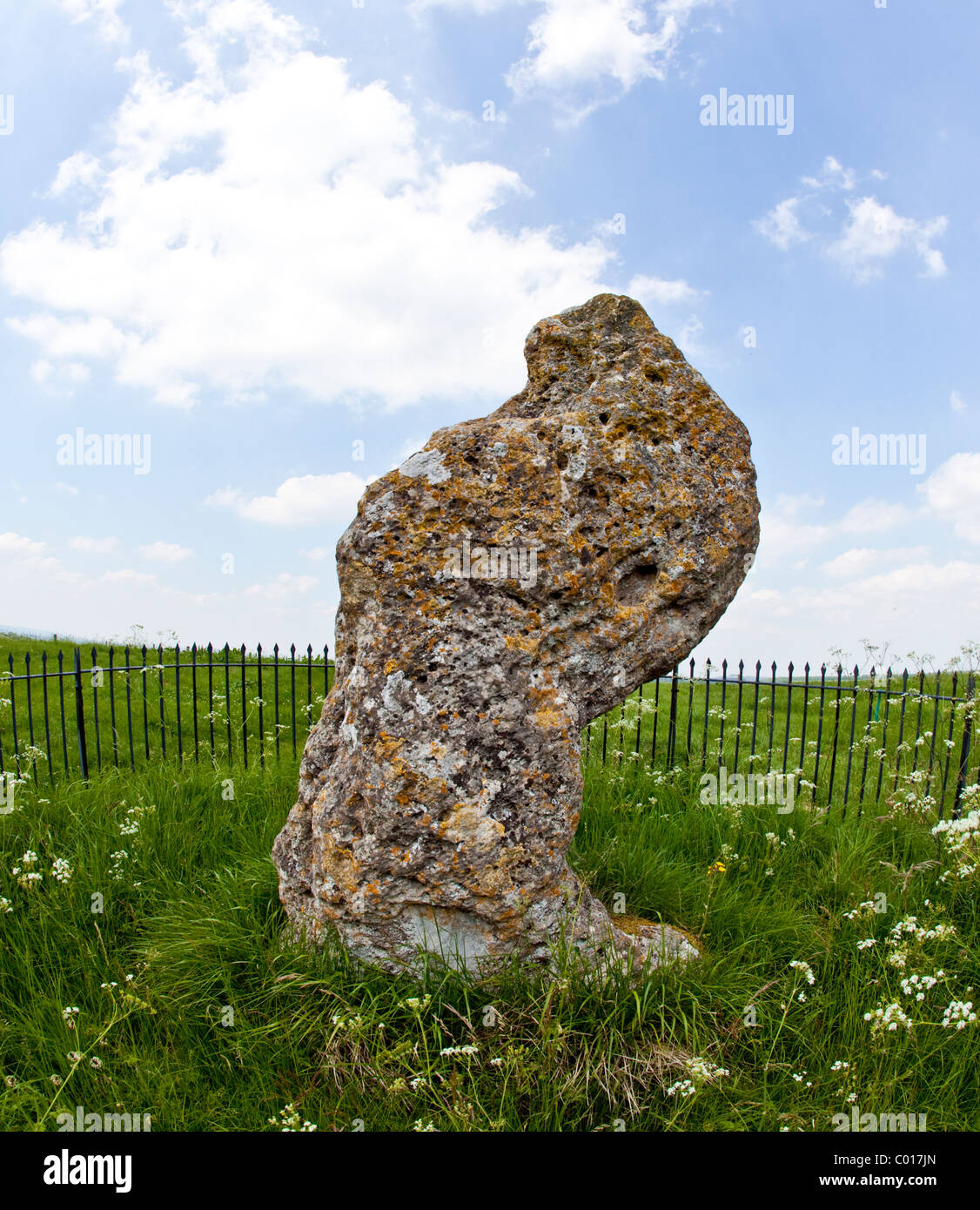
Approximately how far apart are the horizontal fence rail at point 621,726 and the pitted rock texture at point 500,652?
311 cm

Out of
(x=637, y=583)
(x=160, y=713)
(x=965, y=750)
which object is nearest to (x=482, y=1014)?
(x=637, y=583)

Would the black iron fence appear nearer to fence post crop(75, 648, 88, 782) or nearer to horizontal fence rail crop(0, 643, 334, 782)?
horizontal fence rail crop(0, 643, 334, 782)

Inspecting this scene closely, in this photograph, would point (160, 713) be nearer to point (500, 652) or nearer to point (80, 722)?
point (80, 722)

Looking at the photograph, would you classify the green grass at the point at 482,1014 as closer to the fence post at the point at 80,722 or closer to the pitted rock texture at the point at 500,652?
the pitted rock texture at the point at 500,652

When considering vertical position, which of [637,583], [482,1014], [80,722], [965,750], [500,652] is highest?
[637,583]

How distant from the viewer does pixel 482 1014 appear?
3.54 metres

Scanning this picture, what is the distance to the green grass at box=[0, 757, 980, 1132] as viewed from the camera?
130 inches

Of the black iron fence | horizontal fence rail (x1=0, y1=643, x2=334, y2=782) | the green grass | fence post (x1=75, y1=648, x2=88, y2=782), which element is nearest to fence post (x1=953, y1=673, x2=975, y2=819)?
the black iron fence

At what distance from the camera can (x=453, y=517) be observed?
3854 millimetres

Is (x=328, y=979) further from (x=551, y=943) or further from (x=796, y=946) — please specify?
(x=796, y=946)

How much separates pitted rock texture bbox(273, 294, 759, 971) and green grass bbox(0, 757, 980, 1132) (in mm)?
271

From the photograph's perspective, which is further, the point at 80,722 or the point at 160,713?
the point at 160,713

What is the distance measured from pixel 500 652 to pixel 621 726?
195 inches

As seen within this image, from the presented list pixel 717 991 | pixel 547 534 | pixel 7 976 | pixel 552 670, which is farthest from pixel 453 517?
pixel 7 976
